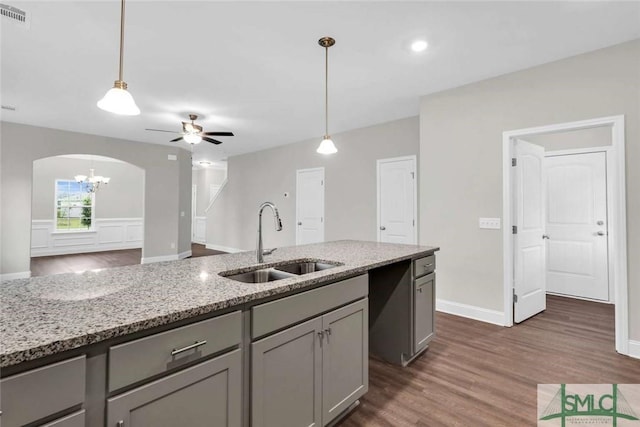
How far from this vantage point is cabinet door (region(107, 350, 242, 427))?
937 mm

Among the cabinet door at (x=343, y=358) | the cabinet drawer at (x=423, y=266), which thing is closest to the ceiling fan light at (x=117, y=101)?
the cabinet door at (x=343, y=358)

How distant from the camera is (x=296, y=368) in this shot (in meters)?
1.46

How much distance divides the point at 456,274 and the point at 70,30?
14.7 feet

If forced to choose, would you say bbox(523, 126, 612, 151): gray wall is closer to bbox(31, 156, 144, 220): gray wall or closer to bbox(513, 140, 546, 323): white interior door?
bbox(513, 140, 546, 323): white interior door

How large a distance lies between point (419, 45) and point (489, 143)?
1.41 m

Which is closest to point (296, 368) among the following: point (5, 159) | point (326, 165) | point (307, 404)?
point (307, 404)

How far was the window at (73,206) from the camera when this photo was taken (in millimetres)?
→ 8438

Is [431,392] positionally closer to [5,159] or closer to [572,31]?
[572,31]

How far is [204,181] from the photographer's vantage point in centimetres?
1103

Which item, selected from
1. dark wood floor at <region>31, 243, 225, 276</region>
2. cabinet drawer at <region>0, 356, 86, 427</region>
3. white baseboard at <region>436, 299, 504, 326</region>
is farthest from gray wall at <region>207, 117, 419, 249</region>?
→ cabinet drawer at <region>0, 356, 86, 427</region>

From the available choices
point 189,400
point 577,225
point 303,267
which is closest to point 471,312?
point 577,225

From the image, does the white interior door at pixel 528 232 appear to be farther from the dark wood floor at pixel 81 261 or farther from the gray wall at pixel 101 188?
the gray wall at pixel 101 188

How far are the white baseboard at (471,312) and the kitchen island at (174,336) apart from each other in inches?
85.1

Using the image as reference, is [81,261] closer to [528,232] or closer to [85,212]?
[85,212]
